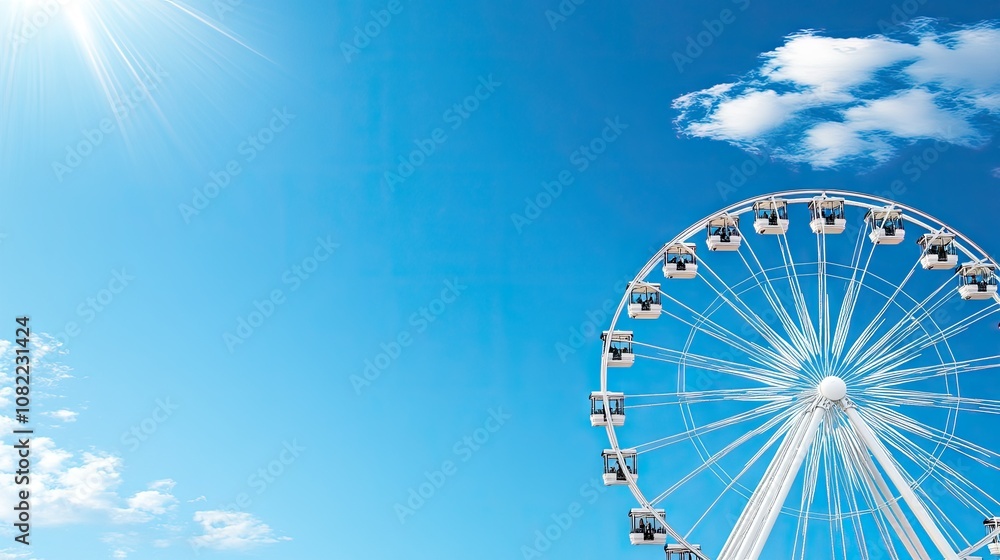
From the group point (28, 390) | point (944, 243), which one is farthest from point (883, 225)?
point (28, 390)

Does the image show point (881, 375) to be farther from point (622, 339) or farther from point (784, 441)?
point (622, 339)

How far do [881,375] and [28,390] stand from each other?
2015 centimetres

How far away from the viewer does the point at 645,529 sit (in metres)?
27.5

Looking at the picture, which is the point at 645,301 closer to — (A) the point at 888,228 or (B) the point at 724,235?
(B) the point at 724,235

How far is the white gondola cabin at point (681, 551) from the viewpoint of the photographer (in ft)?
89.4

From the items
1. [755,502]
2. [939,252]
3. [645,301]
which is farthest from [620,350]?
[939,252]

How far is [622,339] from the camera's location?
29172 mm

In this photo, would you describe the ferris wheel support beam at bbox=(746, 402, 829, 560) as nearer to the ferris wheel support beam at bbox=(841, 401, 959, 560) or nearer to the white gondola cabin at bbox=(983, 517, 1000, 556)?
the ferris wheel support beam at bbox=(841, 401, 959, 560)

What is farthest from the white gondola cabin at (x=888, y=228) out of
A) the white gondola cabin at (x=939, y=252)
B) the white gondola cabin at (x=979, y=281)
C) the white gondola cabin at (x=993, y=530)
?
the white gondola cabin at (x=993, y=530)

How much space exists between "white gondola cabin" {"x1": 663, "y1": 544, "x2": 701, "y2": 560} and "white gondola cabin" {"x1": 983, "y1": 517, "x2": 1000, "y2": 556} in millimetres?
→ 7006

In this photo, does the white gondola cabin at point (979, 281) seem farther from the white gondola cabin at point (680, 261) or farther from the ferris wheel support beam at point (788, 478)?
the white gondola cabin at point (680, 261)

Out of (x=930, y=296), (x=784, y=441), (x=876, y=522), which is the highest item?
(x=930, y=296)

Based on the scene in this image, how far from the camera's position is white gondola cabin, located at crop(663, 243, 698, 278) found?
29.4 m

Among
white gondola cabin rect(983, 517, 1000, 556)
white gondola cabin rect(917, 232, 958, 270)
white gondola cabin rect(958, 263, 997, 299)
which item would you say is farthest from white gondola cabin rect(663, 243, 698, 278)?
white gondola cabin rect(983, 517, 1000, 556)
